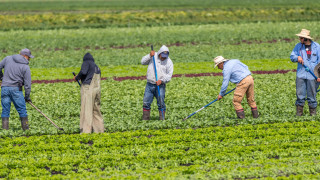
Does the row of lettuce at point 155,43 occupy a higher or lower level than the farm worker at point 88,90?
higher

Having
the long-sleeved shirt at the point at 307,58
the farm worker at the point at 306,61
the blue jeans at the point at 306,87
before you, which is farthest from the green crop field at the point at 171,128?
the long-sleeved shirt at the point at 307,58

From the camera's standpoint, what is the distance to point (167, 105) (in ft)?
59.5

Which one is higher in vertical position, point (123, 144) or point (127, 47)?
point (127, 47)

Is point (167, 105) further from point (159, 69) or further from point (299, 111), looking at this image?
point (299, 111)

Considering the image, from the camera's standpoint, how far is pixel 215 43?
38406mm

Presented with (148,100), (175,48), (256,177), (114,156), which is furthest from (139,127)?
(175,48)

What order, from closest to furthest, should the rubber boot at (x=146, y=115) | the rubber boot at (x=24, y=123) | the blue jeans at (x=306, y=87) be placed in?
the rubber boot at (x=24, y=123), the blue jeans at (x=306, y=87), the rubber boot at (x=146, y=115)

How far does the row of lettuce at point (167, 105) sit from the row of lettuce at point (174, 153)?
778 mm

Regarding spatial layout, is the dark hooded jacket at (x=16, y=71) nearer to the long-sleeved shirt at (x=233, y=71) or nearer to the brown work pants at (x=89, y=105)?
the brown work pants at (x=89, y=105)

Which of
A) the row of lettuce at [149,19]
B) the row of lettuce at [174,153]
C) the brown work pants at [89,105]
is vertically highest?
the row of lettuce at [149,19]

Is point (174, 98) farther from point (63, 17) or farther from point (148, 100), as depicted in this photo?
point (63, 17)

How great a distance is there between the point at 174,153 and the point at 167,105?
635 cm

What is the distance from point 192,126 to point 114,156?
3.50m

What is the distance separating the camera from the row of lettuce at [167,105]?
1476 cm
